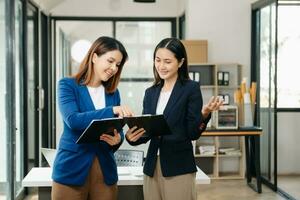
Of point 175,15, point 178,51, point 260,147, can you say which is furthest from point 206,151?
point 178,51

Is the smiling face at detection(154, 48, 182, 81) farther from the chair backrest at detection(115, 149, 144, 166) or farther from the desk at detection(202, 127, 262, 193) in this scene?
the desk at detection(202, 127, 262, 193)

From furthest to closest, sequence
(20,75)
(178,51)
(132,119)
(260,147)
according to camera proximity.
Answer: (260,147)
(20,75)
(178,51)
(132,119)

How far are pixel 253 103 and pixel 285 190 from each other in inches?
44.8

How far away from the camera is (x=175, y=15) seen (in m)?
7.29

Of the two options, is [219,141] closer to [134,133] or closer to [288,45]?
[288,45]

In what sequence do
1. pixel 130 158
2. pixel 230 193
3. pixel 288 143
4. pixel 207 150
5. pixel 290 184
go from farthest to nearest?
pixel 288 143
pixel 207 150
pixel 290 184
pixel 230 193
pixel 130 158

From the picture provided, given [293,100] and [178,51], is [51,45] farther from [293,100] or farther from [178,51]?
[178,51]

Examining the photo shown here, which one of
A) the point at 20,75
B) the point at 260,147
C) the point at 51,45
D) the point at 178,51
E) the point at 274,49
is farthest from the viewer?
the point at 51,45

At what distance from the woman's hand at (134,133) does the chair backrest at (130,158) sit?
1.26 meters

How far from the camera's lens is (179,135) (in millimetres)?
2020

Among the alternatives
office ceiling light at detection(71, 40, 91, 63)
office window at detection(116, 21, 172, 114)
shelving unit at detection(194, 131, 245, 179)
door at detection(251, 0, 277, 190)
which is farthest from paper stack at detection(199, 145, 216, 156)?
office ceiling light at detection(71, 40, 91, 63)

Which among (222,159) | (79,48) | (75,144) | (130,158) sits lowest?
(222,159)

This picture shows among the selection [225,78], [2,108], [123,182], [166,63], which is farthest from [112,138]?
[225,78]

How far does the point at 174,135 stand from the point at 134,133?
0.62 feet
